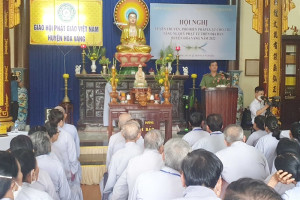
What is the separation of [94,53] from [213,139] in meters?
5.34

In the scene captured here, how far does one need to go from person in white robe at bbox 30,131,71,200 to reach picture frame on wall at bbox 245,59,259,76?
7.24 metres

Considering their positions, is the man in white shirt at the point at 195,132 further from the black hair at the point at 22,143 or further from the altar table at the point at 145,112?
the black hair at the point at 22,143

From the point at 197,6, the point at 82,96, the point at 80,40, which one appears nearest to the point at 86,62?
the point at 80,40

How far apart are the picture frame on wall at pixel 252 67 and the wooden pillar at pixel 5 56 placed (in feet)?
18.1

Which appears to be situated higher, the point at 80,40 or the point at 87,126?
the point at 80,40

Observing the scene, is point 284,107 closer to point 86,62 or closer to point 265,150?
point 86,62

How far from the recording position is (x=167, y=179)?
2.30 meters

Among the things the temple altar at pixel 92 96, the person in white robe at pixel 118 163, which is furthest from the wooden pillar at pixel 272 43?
the person in white robe at pixel 118 163

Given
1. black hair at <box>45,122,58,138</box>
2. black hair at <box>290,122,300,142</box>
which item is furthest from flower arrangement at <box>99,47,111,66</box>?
black hair at <box>290,122,300,142</box>

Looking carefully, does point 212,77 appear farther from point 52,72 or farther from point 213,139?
point 52,72

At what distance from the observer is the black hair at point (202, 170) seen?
71.8 inches

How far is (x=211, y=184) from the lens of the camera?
6.01ft

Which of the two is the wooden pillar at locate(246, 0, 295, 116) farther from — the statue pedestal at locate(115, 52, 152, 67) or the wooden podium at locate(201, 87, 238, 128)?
the statue pedestal at locate(115, 52, 152, 67)

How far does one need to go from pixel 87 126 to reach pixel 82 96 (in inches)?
23.5
